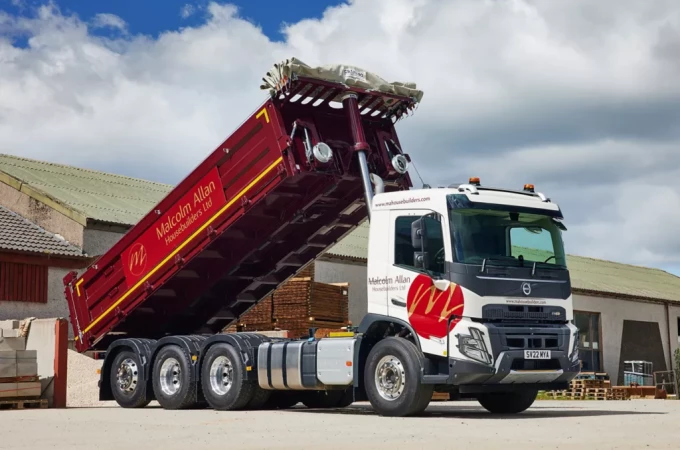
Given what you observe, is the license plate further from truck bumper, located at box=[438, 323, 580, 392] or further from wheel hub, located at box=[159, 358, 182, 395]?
wheel hub, located at box=[159, 358, 182, 395]

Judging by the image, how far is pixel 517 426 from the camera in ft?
38.0

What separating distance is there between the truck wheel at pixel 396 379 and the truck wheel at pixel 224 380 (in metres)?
2.53

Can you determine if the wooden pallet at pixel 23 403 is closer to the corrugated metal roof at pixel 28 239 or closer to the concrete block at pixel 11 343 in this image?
the concrete block at pixel 11 343

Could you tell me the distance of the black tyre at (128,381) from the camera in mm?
17031

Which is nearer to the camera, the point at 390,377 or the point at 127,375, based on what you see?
the point at 390,377

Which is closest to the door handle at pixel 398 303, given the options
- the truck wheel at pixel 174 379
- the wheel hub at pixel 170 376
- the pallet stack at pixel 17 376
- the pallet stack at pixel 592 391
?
the truck wheel at pixel 174 379

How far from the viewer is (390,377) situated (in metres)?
13.5

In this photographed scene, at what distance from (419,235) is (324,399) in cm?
527

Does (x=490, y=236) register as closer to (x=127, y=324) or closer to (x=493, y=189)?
(x=493, y=189)

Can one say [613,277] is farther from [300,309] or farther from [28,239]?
[28,239]

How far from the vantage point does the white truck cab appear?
12.8 meters

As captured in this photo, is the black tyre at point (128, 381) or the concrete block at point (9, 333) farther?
the concrete block at point (9, 333)

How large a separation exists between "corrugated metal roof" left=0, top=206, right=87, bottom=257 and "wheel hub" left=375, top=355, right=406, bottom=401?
1453cm

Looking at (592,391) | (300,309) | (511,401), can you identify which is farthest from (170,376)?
(592,391)
